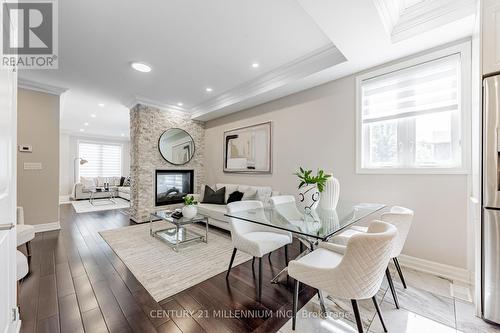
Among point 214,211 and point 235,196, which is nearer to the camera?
point 214,211

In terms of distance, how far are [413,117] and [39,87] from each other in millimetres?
5985

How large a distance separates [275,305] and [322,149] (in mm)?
2258

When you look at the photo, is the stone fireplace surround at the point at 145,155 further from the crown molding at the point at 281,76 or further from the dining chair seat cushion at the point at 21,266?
the dining chair seat cushion at the point at 21,266

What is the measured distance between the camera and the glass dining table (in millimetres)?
1468

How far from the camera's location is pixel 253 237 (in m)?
2.16

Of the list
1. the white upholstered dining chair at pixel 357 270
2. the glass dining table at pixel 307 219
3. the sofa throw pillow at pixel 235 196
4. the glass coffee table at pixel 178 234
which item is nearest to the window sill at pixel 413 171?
the glass dining table at pixel 307 219

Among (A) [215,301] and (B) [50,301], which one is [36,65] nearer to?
(B) [50,301]

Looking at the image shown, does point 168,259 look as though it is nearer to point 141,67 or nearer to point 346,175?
point 346,175

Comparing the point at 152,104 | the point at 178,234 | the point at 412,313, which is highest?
the point at 152,104

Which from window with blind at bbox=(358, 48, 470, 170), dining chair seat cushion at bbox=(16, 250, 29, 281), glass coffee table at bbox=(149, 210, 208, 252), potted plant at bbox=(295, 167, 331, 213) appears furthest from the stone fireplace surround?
window with blind at bbox=(358, 48, 470, 170)

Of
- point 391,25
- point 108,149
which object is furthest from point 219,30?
point 108,149

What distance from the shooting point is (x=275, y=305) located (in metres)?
1.77

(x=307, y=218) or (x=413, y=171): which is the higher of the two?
(x=413, y=171)

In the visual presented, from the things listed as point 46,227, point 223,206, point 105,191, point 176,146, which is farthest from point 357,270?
point 105,191
